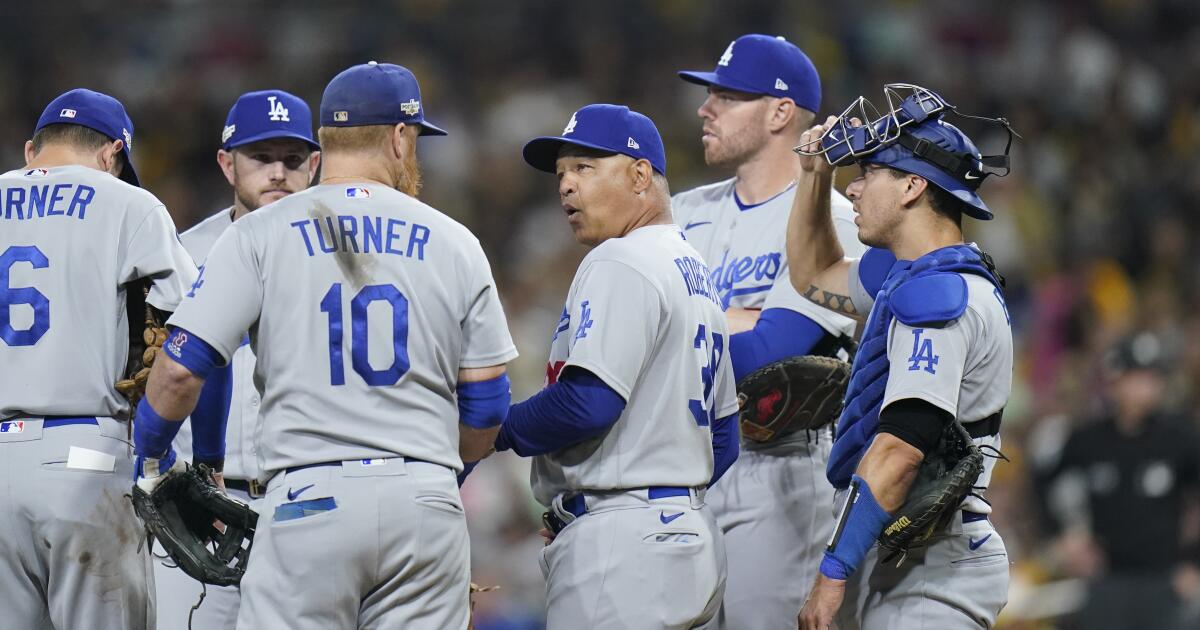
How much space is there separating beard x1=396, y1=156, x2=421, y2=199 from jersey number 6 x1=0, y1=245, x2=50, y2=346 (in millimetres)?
1184

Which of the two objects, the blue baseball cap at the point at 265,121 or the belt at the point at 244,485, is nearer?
the belt at the point at 244,485

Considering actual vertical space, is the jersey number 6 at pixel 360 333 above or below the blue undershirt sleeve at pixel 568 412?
above

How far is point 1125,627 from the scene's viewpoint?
8.91m

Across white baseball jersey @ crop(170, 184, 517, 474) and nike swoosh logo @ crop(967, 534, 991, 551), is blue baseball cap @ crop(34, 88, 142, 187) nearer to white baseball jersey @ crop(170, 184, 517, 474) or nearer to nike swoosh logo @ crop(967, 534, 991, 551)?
white baseball jersey @ crop(170, 184, 517, 474)

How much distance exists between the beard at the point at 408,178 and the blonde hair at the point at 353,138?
117 millimetres

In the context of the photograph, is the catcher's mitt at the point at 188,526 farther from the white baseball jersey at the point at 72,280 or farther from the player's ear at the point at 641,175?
the player's ear at the point at 641,175

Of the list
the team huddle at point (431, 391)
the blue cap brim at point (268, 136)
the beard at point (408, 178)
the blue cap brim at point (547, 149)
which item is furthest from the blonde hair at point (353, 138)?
the blue cap brim at point (268, 136)

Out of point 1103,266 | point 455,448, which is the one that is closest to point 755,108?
point 455,448

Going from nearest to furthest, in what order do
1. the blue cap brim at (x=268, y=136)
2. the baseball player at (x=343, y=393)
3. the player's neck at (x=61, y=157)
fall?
the baseball player at (x=343, y=393), the player's neck at (x=61, y=157), the blue cap brim at (x=268, y=136)

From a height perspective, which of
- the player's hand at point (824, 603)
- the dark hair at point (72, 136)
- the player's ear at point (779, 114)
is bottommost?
the player's hand at point (824, 603)

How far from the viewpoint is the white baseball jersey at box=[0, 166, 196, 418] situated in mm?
4652

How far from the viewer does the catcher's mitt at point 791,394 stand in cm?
531

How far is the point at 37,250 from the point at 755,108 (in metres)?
2.80

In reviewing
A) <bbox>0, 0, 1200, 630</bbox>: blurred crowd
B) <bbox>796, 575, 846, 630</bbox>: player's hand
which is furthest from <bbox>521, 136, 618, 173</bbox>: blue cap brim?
<bbox>0, 0, 1200, 630</bbox>: blurred crowd
